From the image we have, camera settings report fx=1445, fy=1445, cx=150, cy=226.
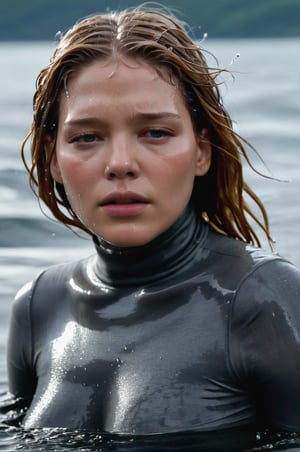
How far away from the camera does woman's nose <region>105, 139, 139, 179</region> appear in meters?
3.97

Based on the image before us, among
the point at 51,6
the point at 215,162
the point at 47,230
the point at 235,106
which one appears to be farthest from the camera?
the point at 51,6

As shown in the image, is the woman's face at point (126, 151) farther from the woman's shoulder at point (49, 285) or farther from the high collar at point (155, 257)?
the woman's shoulder at point (49, 285)

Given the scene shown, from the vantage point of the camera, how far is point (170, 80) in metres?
4.12

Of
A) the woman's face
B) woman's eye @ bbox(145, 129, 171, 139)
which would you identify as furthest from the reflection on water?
woman's eye @ bbox(145, 129, 171, 139)

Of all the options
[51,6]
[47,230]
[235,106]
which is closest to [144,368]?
[47,230]

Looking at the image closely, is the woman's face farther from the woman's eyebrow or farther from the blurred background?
the blurred background

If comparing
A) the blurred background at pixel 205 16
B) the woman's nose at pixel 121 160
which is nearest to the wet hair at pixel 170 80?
the woman's nose at pixel 121 160

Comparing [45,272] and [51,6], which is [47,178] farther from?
[51,6]

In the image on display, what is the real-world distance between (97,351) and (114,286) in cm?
Result: 22

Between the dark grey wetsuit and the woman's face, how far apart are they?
0.16 m

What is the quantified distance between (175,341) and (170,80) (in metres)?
0.74

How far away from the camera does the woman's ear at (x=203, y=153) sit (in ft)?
14.0

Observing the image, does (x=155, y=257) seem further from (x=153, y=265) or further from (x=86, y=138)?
(x=86, y=138)

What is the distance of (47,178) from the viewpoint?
14.6 feet
